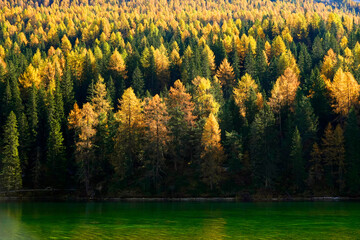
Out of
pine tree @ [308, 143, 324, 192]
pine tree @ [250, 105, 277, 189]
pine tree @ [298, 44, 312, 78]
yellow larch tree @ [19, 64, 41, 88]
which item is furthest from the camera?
pine tree @ [298, 44, 312, 78]

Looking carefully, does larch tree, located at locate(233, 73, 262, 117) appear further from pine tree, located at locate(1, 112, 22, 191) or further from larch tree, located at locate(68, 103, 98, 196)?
pine tree, located at locate(1, 112, 22, 191)

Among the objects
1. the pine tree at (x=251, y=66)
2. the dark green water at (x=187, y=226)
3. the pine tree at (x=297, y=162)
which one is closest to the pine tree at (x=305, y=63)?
the pine tree at (x=251, y=66)

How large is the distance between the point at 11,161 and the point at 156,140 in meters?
30.6

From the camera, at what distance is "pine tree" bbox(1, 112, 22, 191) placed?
79.9 meters

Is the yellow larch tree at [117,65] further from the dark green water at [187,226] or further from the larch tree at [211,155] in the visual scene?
the dark green water at [187,226]

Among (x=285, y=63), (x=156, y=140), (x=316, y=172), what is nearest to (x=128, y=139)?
(x=156, y=140)

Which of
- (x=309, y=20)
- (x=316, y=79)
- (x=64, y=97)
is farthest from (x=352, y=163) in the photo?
(x=309, y=20)

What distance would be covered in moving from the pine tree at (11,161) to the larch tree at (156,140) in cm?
2756

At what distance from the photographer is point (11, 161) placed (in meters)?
80.8

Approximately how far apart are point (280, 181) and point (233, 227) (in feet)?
139

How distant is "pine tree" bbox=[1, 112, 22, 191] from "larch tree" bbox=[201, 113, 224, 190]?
1499 inches

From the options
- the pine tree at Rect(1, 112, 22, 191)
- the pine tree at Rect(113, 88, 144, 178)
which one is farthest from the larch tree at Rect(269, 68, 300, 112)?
the pine tree at Rect(1, 112, 22, 191)

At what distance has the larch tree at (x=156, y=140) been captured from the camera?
75.5 metres

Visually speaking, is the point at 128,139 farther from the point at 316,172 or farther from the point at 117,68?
the point at 117,68
